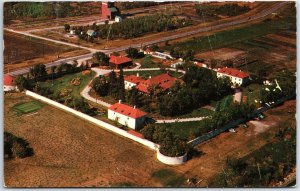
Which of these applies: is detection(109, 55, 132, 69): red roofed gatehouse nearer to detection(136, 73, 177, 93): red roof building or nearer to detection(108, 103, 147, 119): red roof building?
detection(136, 73, 177, 93): red roof building

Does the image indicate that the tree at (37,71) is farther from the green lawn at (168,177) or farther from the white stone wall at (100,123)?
the green lawn at (168,177)

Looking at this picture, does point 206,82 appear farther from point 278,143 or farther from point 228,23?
point 228,23

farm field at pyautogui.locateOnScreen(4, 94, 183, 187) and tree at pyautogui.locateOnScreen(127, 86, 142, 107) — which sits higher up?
tree at pyautogui.locateOnScreen(127, 86, 142, 107)

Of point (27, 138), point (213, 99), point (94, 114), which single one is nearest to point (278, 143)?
point (213, 99)

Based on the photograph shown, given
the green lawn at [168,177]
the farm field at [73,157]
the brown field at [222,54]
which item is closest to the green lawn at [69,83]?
the farm field at [73,157]

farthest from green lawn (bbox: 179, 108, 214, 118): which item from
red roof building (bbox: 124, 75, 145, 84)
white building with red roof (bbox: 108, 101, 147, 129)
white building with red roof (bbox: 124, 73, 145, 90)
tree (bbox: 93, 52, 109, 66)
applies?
tree (bbox: 93, 52, 109, 66)
